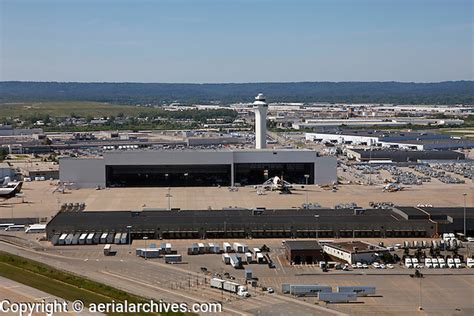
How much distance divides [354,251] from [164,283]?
586 centimetres

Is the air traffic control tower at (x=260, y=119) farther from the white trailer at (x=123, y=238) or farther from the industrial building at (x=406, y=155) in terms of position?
the white trailer at (x=123, y=238)

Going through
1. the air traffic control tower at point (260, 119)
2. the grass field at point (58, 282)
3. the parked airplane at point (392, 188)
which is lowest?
the grass field at point (58, 282)

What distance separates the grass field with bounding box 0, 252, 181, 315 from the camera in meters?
17.4

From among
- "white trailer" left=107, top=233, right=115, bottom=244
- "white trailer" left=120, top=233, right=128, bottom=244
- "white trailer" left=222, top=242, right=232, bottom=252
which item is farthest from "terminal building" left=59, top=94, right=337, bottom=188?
"white trailer" left=222, top=242, right=232, bottom=252

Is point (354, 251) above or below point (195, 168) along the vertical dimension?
below

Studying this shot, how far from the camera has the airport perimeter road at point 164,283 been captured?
17000 millimetres

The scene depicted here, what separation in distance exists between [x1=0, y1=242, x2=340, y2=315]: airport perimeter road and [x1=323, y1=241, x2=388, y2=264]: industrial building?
4.30 m

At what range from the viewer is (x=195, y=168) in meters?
37.4

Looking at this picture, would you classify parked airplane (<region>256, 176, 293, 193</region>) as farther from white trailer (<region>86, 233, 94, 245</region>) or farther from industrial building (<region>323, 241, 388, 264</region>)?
white trailer (<region>86, 233, 94, 245</region>)

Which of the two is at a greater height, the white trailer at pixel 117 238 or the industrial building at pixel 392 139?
the industrial building at pixel 392 139

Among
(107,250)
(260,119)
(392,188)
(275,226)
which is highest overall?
(260,119)

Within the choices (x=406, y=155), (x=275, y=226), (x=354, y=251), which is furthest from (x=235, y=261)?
(x=406, y=155)

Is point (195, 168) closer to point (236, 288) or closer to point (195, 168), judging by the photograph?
point (195, 168)

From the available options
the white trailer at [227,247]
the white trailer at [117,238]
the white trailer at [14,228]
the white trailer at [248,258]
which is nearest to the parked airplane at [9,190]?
the white trailer at [14,228]
